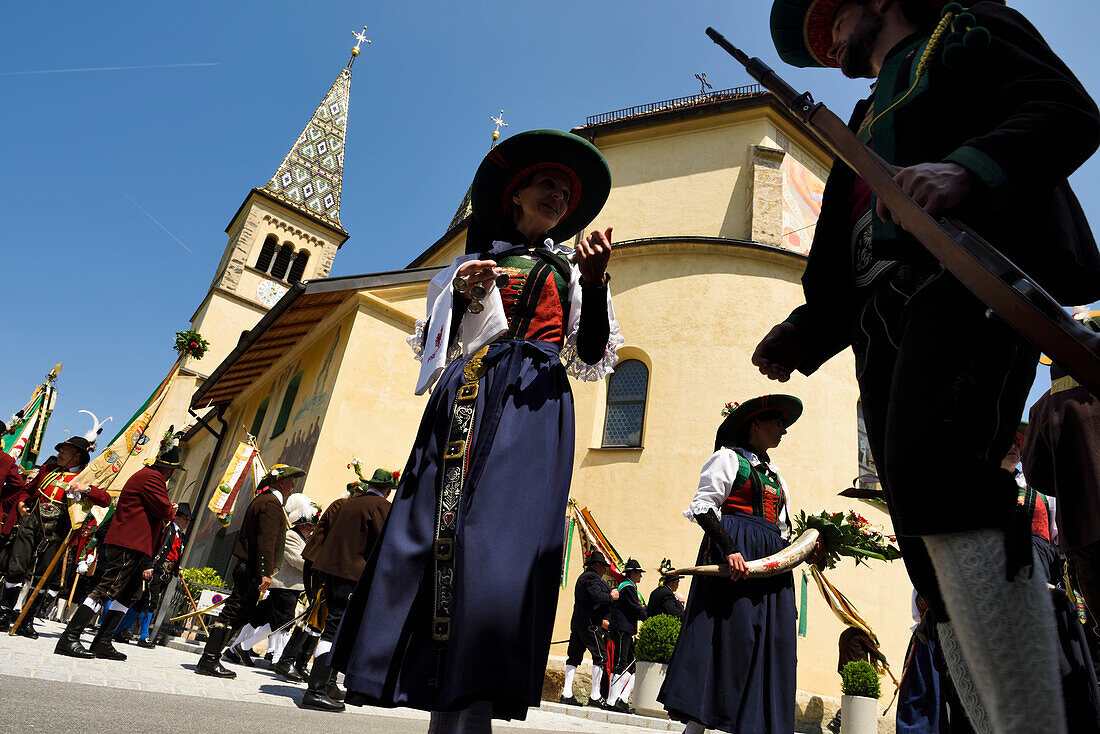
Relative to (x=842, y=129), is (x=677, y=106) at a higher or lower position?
higher

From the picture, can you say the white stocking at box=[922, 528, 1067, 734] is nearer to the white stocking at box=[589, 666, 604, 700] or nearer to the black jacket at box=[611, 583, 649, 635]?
the white stocking at box=[589, 666, 604, 700]

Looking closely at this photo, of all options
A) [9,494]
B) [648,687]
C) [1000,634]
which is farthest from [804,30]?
[9,494]

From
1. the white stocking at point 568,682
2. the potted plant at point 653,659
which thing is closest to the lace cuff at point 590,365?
the potted plant at point 653,659

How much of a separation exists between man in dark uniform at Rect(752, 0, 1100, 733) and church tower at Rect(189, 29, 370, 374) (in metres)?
49.3

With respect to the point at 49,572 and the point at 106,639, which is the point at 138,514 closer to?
the point at 106,639

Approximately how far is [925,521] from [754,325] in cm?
1501

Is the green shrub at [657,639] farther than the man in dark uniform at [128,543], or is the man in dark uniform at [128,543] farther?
the green shrub at [657,639]

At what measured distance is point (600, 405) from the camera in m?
16.4

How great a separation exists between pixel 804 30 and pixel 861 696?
34.1ft

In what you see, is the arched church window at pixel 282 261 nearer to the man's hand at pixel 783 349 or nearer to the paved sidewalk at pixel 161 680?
the paved sidewalk at pixel 161 680

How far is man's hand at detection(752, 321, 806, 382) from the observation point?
2.20 m

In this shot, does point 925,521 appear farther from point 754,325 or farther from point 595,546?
point 754,325

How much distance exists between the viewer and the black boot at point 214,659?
22.8ft

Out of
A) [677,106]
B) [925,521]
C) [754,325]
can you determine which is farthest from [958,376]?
[677,106]
